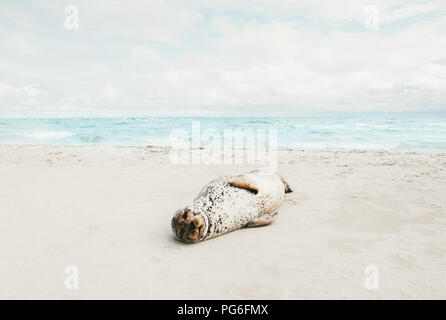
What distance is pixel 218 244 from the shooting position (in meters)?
3.60

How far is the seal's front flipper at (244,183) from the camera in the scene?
14.7ft

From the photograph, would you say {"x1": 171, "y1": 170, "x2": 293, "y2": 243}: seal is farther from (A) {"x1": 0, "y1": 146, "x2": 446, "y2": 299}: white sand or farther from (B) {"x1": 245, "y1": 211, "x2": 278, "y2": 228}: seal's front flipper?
(A) {"x1": 0, "y1": 146, "x2": 446, "y2": 299}: white sand

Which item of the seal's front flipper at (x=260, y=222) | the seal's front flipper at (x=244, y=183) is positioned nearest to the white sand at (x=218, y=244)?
the seal's front flipper at (x=260, y=222)

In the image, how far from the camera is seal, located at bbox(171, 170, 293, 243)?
3.53 meters

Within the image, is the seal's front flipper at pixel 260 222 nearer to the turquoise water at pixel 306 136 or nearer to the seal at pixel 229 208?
the seal at pixel 229 208

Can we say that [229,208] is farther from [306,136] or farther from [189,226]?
[306,136]

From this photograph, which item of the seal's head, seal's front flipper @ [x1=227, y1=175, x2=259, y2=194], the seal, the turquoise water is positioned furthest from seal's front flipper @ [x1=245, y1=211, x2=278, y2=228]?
the turquoise water

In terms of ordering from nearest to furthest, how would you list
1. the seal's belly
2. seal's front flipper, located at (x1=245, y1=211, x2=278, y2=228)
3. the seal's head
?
the seal's head, the seal's belly, seal's front flipper, located at (x1=245, y1=211, x2=278, y2=228)

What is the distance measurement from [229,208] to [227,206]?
0.04 meters

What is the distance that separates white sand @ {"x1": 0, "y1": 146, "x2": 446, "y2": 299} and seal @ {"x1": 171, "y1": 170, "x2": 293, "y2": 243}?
0.42ft

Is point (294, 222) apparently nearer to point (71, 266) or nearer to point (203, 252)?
point (203, 252)

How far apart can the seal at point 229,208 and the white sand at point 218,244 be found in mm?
129

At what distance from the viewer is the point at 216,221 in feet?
12.5
